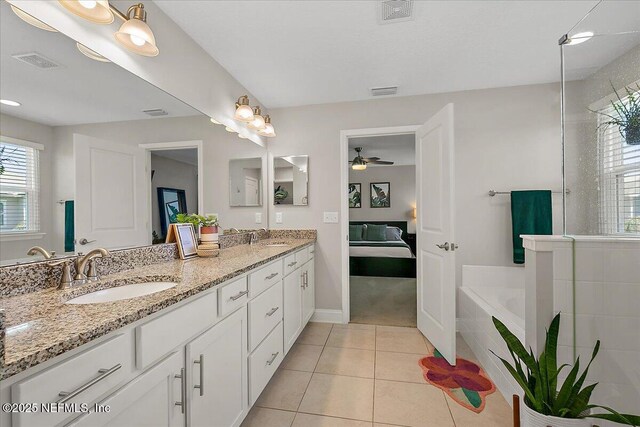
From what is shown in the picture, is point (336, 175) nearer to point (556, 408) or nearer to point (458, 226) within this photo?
point (458, 226)

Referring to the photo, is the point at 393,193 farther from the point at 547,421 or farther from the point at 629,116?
the point at 547,421

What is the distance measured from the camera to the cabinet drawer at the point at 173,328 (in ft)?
2.76

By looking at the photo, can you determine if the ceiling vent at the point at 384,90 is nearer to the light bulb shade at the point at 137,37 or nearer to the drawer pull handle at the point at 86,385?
the light bulb shade at the point at 137,37

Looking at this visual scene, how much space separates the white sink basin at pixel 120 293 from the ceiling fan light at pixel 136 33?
1159 millimetres

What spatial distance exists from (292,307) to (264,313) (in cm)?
58

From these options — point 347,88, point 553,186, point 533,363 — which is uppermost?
point 347,88

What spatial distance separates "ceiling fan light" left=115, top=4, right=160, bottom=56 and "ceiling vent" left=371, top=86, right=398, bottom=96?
76.2 inches

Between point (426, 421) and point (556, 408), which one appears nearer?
point (556, 408)

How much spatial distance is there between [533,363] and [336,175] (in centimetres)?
221

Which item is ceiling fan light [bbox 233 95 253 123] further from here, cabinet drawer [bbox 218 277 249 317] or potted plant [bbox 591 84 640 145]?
potted plant [bbox 591 84 640 145]

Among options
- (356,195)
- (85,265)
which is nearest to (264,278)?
(85,265)

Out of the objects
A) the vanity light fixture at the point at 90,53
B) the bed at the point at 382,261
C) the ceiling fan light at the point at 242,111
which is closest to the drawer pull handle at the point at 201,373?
the vanity light fixture at the point at 90,53

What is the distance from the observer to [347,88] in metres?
2.72

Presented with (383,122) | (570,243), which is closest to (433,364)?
(570,243)
